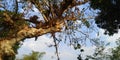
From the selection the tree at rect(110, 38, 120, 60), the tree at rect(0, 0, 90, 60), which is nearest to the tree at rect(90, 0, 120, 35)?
the tree at rect(0, 0, 90, 60)

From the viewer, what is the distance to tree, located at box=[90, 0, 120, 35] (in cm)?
1886

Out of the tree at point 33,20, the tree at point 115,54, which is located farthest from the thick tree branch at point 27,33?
the tree at point 115,54

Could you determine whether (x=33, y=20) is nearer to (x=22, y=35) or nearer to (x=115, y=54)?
(x=22, y=35)

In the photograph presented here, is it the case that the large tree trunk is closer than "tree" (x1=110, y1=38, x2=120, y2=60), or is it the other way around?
the large tree trunk

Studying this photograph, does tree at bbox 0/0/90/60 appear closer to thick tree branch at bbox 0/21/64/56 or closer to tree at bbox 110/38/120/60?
thick tree branch at bbox 0/21/64/56

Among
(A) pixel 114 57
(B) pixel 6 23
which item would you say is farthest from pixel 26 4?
(A) pixel 114 57

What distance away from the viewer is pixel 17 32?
16.6 meters

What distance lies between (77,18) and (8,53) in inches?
138

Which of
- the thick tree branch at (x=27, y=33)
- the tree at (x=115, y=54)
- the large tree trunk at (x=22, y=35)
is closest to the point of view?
the large tree trunk at (x=22, y=35)

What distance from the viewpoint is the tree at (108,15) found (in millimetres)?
18859

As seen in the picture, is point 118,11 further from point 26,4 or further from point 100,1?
point 26,4

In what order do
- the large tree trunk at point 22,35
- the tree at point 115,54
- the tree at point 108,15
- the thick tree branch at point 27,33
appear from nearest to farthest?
the large tree trunk at point 22,35 → the thick tree branch at point 27,33 → the tree at point 108,15 → the tree at point 115,54

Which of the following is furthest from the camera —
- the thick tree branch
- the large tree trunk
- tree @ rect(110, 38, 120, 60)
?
tree @ rect(110, 38, 120, 60)

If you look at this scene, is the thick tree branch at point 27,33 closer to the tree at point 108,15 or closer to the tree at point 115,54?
the tree at point 108,15
